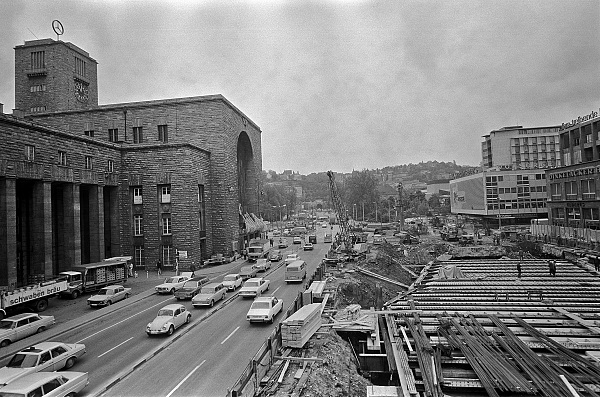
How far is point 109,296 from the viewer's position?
31062 mm

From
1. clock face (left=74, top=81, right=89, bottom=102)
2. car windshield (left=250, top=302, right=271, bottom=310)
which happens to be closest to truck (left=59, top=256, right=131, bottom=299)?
car windshield (left=250, top=302, right=271, bottom=310)

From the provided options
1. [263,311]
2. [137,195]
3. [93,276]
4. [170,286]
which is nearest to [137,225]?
[137,195]

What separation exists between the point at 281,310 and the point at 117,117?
135ft

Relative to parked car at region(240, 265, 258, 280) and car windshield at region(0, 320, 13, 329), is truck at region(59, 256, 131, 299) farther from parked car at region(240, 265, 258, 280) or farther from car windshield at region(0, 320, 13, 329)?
parked car at region(240, 265, 258, 280)

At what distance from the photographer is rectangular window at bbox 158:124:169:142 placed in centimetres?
5516

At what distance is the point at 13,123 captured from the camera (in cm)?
3145

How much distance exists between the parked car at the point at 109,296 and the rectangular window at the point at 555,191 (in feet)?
186

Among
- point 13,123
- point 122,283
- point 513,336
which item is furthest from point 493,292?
point 13,123

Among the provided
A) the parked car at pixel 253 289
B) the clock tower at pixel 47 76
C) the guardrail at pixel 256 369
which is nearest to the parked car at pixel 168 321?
the parked car at pixel 253 289

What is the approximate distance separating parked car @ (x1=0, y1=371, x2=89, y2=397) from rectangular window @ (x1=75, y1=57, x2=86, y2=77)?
59.3 meters

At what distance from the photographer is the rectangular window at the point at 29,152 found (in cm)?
3269

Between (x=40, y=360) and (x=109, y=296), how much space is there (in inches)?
579

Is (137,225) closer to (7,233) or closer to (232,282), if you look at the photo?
(7,233)

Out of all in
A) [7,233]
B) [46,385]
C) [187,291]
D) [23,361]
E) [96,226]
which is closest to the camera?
[46,385]
